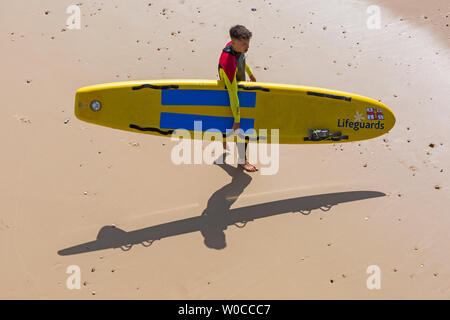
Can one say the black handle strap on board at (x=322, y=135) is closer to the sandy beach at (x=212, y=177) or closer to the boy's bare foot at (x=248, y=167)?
the sandy beach at (x=212, y=177)

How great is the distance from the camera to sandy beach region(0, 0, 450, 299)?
4.51m

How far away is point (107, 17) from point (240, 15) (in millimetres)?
2305

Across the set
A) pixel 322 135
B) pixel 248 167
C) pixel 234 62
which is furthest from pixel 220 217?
pixel 234 62

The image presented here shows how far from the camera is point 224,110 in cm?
518

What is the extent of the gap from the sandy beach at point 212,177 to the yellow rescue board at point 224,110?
0.46 metres

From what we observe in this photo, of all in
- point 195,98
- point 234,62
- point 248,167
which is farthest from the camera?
point 248,167

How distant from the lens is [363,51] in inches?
281

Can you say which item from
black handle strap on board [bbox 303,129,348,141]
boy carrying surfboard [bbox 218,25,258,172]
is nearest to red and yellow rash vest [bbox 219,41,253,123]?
boy carrying surfboard [bbox 218,25,258,172]

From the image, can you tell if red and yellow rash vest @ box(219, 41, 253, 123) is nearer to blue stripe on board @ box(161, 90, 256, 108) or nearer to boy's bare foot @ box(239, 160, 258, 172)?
blue stripe on board @ box(161, 90, 256, 108)

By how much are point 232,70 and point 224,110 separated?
670mm

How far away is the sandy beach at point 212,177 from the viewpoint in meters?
4.51

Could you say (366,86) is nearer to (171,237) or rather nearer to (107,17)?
(171,237)

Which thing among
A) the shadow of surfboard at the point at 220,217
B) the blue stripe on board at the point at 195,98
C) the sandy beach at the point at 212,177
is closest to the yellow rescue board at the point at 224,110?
the blue stripe on board at the point at 195,98

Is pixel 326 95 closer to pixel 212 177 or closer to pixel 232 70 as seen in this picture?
pixel 232 70
